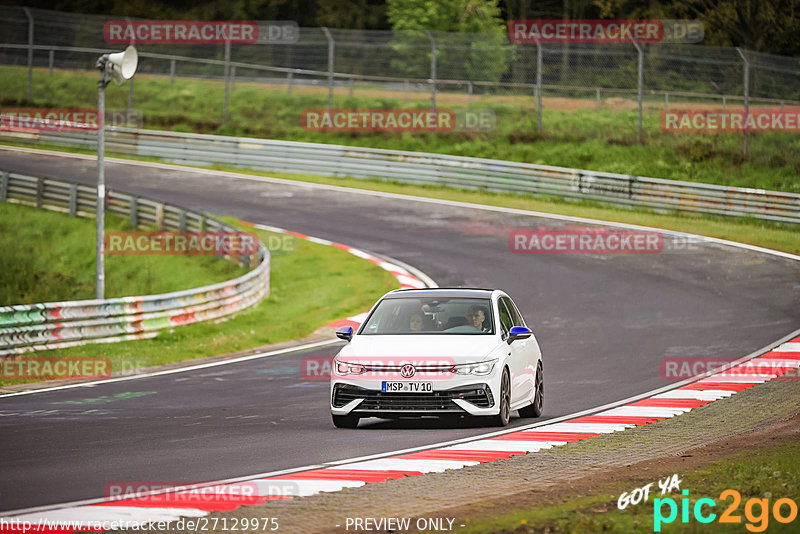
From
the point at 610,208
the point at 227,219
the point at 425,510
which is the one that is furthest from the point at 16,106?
the point at 425,510

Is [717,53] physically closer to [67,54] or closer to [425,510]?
[67,54]

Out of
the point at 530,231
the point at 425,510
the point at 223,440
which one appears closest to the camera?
the point at 425,510

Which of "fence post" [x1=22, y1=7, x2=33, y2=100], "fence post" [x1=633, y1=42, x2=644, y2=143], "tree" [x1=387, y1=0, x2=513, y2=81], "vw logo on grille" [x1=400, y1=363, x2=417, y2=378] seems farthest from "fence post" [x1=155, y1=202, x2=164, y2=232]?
"vw logo on grille" [x1=400, y1=363, x2=417, y2=378]

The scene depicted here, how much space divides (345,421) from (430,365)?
115 centimetres

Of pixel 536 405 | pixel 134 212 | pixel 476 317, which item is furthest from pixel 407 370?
pixel 134 212

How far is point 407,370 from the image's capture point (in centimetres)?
1222

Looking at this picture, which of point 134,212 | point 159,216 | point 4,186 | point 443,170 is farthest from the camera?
point 443,170

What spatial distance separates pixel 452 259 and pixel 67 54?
26440 millimetres

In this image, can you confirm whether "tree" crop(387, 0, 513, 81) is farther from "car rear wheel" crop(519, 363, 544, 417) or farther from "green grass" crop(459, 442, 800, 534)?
"green grass" crop(459, 442, 800, 534)

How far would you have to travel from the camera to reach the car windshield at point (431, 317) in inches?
519

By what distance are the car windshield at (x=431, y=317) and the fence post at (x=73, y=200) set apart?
23.4m

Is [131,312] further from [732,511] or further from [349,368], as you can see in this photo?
[732,511]

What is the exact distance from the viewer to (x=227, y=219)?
3425 centimetres

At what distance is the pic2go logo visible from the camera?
7199 mm
